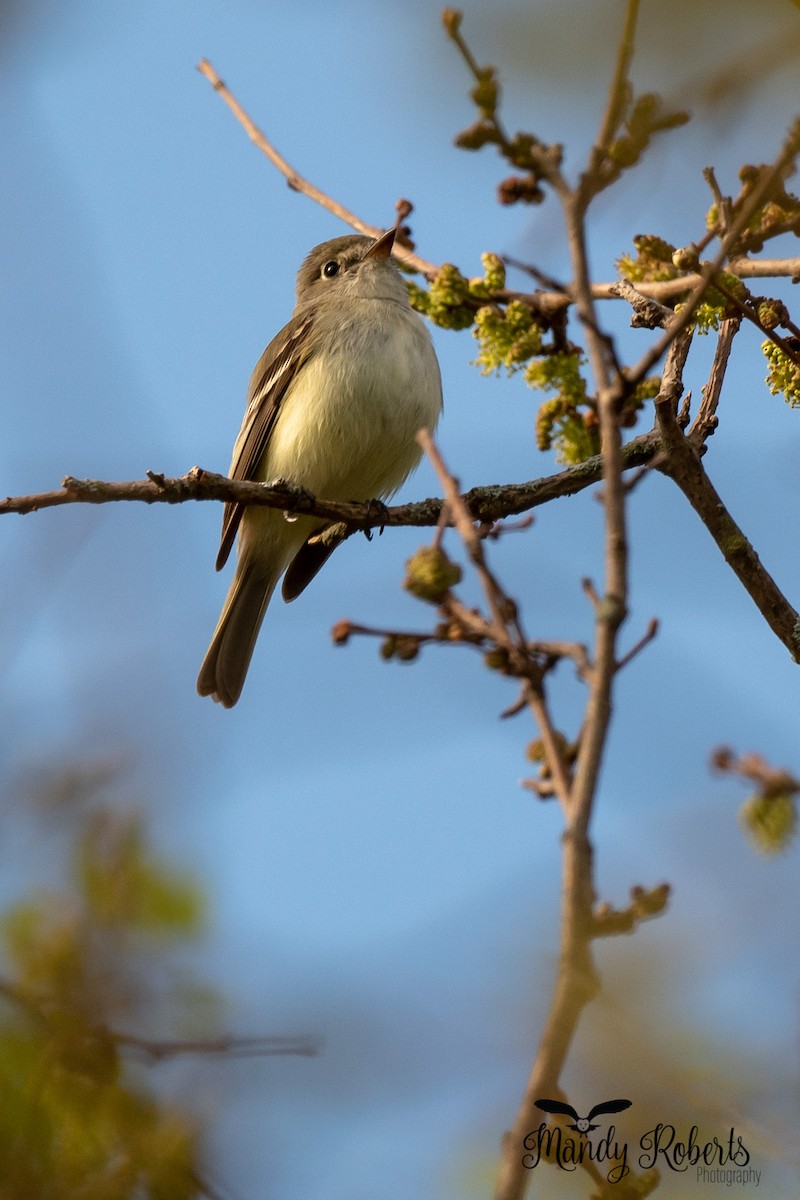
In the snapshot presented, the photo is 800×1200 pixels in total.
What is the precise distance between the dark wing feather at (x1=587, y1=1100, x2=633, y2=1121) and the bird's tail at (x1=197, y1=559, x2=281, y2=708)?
12.1 ft

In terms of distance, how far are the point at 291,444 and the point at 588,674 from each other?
4241 millimetres

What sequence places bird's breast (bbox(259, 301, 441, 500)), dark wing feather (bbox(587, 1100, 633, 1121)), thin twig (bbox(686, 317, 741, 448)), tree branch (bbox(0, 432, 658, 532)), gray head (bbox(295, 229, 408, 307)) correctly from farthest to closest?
gray head (bbox(295, 229, 408, 307)), bird's breast (bbox(259, 301, 441, 500)), thin twig (bbox(686, 317, 741, 448)), tree branch (bbox(0, 432, 658, 532)), dark wing feather (bbox(587, 1100, 633, 1121))

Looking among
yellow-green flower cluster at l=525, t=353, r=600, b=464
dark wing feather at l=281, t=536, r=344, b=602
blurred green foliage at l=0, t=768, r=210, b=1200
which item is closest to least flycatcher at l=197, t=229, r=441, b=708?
dark wing feather at l=281, t=536, r=344, b=602

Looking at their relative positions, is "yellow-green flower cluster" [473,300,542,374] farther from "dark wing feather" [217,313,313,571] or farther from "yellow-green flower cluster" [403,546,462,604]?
"dark wing feather" [217,313,313,571]

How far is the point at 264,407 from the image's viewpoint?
621 centimetres

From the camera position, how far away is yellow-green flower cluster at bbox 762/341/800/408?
3830mm

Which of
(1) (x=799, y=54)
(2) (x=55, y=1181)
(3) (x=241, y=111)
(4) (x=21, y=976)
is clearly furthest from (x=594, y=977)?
(3) (x=241, y=111)

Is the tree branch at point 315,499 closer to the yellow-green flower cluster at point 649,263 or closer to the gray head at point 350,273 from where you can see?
the yellow-green flower cluster at point 649,263

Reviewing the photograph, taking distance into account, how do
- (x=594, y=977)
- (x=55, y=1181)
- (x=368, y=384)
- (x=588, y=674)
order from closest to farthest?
(x=594, y=977)
(x=588, y=674)
(x=55, y=1181)
(x=368, y=384)

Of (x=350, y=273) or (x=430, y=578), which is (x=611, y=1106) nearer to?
(x=430, y=578)

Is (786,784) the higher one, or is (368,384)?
(368,384)

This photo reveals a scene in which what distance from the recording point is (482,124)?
2.47 metres

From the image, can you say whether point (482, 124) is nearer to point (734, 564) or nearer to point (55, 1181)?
point (734, 564)

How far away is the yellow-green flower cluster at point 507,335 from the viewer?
3920 mm
